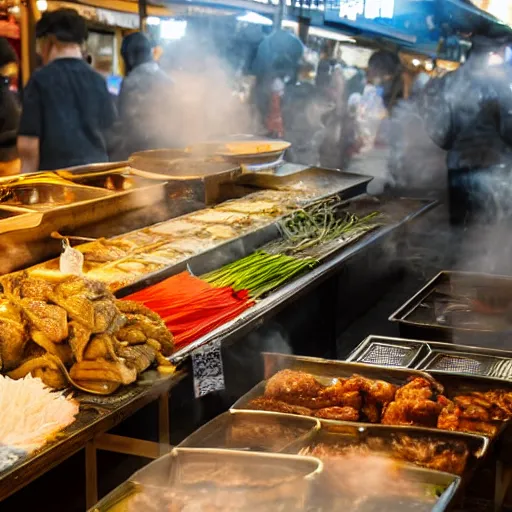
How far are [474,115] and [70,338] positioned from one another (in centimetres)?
801

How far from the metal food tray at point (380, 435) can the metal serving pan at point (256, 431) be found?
34 mm

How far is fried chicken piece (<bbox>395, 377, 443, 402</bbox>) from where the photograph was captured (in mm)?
3346

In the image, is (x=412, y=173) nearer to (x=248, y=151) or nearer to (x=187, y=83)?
(x=187, y=83)

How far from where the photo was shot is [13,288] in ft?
11.1

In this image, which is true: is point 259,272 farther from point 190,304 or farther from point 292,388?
point 292,388

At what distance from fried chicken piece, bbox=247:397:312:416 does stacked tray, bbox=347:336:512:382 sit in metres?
0.75

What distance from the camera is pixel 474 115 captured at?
9.88 m

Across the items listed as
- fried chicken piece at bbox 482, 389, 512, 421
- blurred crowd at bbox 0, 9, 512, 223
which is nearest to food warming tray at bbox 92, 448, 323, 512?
fried chicken piece at bbox 482, 389, 512, 421

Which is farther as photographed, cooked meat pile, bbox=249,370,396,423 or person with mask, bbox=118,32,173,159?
person with mask, bbox=118,32,173,159

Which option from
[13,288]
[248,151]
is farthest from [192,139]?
[13,288]

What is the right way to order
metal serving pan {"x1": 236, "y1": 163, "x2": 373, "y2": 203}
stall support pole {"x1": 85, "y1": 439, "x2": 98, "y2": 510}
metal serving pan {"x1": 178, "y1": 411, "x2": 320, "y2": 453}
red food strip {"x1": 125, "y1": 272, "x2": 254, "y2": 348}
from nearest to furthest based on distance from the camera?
metal serving pan {"x1": 178, "y1": 411, "x2": 320, "y2": 453}
stall support pole {"x1": 85, "y1": 439, "x2": 98, "y2": 510}
red food strip {"x1": 125, "y1": 272, "x2": 254, "y2": 348}
metal serving pan {"x1": 236, "y1": 163, "x2": 373, "y2": 203}

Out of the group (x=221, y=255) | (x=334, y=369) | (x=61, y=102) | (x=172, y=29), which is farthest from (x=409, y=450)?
(x=172, y=29)

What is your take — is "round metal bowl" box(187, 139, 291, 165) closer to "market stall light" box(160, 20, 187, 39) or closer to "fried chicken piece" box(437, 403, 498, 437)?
"market stall light" box(160, 20, 187, 39)

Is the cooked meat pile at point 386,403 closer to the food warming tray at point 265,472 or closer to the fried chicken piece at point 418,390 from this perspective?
the fried chicken piece at point 418,390
